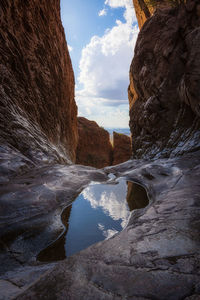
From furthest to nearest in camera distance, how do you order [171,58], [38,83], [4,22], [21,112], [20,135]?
[38,83], [171,58], [21,112], [4,22], [20,135]

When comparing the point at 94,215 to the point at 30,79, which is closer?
the point at 94,215

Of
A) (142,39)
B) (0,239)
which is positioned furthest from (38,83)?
(0,239)

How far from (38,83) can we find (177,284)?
31.0 feet

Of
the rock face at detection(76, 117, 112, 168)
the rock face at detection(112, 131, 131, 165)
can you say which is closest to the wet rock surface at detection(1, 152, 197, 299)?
the rock face at detection(76, 117, 112, 168)

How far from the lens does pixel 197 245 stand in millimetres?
1485

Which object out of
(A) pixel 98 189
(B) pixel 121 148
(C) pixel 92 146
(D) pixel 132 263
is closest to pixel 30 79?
(A) pixel 98 189

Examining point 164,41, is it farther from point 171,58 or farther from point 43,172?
point 43,172

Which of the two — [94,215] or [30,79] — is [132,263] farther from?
[30,79]

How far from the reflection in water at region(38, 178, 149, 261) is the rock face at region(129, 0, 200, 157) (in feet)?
10.4

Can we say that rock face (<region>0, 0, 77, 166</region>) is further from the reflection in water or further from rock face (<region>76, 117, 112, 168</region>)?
rock face (<region>76, 117, 112, 168</region>)

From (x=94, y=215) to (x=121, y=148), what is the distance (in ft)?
96.0

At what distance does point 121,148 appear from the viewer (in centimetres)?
3195

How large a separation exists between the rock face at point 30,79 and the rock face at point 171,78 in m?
5.36

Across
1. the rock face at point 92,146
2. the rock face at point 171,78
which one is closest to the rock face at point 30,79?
the rock face at point 171,78
